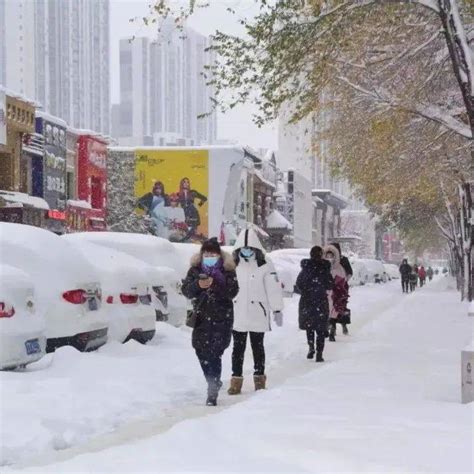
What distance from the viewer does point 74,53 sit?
479 ft

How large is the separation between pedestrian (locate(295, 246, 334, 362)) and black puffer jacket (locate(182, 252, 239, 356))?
4.05 m

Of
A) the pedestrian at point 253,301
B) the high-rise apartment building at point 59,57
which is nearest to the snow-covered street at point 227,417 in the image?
the pedestrian at point 253,301

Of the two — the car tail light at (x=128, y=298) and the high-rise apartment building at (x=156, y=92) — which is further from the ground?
the high-rise apartment building at (x=156, y=92)

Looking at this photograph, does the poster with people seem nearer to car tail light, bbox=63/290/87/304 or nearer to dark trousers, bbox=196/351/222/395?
car tail light, bbox=63/290/87/304

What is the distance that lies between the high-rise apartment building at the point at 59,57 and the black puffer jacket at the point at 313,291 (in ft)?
428

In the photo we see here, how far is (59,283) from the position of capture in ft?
32.4

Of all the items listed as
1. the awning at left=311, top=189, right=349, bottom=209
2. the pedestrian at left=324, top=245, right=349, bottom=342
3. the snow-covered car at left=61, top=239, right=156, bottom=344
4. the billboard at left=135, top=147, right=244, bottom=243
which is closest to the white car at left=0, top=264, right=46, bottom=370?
the snow-covered car at left=61, top=239, right=156, bottom=344

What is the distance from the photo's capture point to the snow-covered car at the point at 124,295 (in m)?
11.5

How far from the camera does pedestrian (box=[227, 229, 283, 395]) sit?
31.2 ft

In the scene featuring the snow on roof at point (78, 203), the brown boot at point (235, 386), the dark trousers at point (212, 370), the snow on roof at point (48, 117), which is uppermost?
the snow on roof at point (48, 117)

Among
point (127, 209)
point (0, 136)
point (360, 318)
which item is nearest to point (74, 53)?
point (127, 209)

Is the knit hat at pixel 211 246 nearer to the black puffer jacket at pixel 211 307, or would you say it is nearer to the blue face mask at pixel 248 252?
the black puffer jacket at pixel 211 307

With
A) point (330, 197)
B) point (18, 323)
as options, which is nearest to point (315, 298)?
point (18, 323)

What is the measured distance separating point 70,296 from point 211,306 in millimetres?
2155
